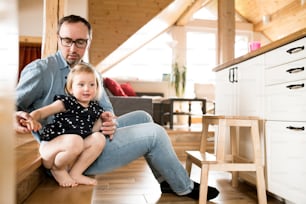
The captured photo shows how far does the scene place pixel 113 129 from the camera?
136cm

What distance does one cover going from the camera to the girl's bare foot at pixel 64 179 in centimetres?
125

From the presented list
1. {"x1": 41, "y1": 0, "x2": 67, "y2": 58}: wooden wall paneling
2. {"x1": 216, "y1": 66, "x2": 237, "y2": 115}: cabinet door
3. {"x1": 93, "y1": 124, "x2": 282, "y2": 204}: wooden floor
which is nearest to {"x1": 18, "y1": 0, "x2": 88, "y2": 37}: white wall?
{"x1": 41, "y1": 0, "x2": 67, "y2": 58}: wooden wall paneling

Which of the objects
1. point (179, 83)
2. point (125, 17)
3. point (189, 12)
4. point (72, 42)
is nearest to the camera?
point (72, 42)

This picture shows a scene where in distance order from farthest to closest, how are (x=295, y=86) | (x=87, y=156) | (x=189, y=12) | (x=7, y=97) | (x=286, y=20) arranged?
(x=286, y=20)
(x=189, y=12)
(x=295, y=86)
(x=87, y=156)
(x=7, y=97)

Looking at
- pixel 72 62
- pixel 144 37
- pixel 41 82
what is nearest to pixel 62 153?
pixel 41 82

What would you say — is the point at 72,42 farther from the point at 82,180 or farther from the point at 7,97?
the point at 7,97

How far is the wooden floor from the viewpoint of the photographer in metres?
1.75

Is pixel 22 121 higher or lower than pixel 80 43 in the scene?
lower

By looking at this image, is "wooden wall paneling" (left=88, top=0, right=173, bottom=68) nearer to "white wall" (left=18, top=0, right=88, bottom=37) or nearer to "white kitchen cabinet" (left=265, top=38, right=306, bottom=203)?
"white wall" (left=18, top=0, right=88, bottom=37)

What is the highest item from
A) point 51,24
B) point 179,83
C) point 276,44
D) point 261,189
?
point 51,24

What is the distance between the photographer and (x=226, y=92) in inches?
96.0

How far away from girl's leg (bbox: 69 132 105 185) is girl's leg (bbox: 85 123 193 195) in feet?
0.29

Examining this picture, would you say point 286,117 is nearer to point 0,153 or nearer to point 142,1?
point 0,153

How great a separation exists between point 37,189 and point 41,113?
1.11 ft
